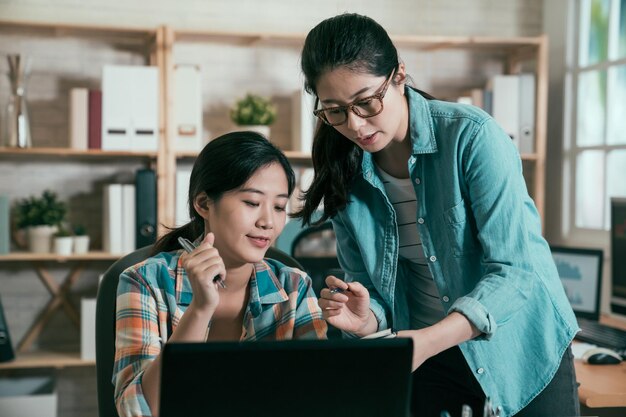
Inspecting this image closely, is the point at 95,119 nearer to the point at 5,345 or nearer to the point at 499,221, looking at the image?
the point at 5,345

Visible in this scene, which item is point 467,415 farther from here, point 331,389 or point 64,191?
point 64,191

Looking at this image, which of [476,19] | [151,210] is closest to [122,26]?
[151,210]

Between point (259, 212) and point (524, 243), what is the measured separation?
1.63 ft

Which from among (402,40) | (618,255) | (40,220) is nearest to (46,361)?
(40,220)

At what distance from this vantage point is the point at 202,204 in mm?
1587

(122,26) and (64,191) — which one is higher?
(122,26)

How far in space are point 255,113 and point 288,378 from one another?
287 centimetres

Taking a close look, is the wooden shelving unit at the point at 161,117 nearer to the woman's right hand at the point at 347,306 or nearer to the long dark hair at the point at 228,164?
the long dark hair at the point at 228,164

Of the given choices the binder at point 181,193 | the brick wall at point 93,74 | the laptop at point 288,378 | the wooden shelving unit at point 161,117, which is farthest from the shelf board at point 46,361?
the laptop at point 288,378

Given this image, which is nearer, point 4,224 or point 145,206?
point 4,224

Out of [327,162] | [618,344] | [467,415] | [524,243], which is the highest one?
[327,162]

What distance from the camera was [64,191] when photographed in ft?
12.4

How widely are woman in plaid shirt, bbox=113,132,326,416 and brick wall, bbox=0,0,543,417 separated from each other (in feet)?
7.64

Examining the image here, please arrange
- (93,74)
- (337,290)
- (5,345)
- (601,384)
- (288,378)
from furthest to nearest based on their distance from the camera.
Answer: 1. (93,74)
2. (5,345)
3. (601,384)
4. (337,290)
5. (288,378)
